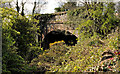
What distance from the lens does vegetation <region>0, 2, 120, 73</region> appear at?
5586mm

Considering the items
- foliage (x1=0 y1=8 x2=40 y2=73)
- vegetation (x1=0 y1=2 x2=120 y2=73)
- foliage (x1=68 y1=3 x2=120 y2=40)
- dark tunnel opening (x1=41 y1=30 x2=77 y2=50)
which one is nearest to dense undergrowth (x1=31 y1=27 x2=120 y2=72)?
vegetation (x1=0 y1=2 x2=120 y2=73)

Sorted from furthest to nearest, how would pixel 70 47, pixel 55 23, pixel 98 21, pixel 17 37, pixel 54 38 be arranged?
pixel 54 38 < pixel 55 23 < pixel 17 37 < pixel 98 21 < pixel 70 47

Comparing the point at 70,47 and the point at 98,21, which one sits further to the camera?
the point at 98,21

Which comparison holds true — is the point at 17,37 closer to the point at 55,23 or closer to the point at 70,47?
the point at 70,47

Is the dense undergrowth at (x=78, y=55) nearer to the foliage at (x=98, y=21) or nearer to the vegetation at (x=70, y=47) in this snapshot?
the vegetation at (x=70, y=47)

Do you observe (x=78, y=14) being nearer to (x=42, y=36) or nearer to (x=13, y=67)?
(x=42, y=36)

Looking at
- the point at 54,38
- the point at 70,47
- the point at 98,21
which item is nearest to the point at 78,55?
the point at 70,47

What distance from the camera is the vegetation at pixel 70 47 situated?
5.59 metres

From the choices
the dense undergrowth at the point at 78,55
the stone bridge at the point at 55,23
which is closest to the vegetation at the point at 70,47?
the dense undergrowth at the point at 78,55

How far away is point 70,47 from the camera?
26.1 ft

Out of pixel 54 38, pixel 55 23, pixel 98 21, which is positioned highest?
pixel 98 21

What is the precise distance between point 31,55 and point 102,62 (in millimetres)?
6075

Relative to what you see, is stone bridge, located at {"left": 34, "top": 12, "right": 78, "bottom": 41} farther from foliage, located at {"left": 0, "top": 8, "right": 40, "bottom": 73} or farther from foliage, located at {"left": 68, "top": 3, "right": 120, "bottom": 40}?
foliage, located at {"left": 0, "top": 8, "right": 40, "bottom": 73}

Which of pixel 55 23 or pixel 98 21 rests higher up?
pixel 98 21
